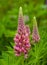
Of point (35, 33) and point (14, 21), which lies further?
point (14, 21)

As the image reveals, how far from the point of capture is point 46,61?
7.59ft

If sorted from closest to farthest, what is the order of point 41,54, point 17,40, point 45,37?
1. point 17,40
2. point 41,54
3. point 45,37

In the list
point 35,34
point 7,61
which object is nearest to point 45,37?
point 35,34

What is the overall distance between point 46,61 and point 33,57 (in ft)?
0.32

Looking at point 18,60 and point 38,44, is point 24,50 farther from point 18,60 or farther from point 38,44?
point 38,44

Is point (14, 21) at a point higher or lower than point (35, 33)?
higher

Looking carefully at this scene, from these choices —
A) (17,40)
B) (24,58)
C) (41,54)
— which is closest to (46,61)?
(41,54)

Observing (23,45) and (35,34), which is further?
(35,34)

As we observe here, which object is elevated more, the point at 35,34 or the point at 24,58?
the point at 35,34

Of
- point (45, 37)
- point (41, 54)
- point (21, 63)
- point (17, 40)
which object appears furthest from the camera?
point (45, 37)

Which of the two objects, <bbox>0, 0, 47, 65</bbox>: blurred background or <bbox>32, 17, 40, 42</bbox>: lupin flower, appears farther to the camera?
<bbox>0, 0, 47, 65</bbox>: blurred background

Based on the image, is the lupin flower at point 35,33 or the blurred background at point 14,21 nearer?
the lupin flower at point 35,33

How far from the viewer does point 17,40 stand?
2.02 meters

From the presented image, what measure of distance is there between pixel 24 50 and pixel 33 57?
0.86 ft
